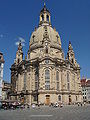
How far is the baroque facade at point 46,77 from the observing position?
63719 millimetres

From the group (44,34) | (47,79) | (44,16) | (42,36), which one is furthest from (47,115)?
(44,16)

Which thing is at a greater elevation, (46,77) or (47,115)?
(46,77)

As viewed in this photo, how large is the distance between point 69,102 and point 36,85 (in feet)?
48.1

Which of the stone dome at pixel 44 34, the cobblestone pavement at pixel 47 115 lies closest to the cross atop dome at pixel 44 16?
the stone dome at pixel 44 34

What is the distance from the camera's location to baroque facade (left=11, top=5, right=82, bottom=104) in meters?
63.7

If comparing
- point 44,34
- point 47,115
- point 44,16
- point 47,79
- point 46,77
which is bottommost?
point 47,115

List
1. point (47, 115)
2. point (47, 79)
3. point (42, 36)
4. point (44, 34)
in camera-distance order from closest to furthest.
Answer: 1. point (47, 115)
2. point (47, 79)
3. point (44, 34)
4. point (42, 36)

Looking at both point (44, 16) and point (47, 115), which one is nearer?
point (47, 115)

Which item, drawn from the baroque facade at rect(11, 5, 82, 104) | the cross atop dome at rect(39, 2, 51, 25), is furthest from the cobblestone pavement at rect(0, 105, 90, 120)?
the cross atop dome at rect(39, 2, 51, 25)

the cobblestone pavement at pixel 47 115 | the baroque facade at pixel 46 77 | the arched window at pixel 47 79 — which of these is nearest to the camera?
the cobblestone pavement at pixel 47 115

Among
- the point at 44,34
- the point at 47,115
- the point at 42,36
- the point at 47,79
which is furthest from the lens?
the point at 42,36

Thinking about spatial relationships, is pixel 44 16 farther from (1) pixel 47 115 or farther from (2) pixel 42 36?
(1) pixel 47 115

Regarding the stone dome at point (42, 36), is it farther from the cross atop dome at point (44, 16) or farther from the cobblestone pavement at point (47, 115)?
the cobblestone pavement at point (47, 115)

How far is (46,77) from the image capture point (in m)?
64.9
